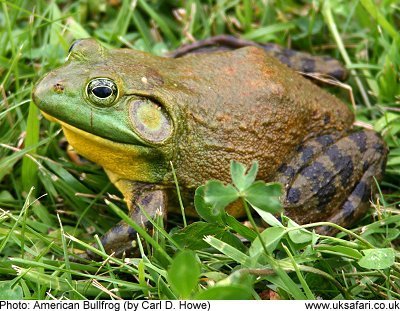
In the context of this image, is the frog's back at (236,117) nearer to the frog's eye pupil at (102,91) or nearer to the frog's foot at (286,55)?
the frog's eye pupil at (102,91)

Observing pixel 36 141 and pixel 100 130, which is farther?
pixel 36 141

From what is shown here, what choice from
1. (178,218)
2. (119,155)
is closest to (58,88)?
(119,155)

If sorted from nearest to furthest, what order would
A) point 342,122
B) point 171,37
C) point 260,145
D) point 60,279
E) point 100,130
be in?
point 60,279 → point 100,130 → point 260,145 → point 342,122 → point 171,37

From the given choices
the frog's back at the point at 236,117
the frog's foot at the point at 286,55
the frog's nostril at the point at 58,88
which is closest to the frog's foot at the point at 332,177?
the frog's back at the point at 236,117

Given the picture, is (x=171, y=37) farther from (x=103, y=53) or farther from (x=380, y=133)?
(x=380, y=133)

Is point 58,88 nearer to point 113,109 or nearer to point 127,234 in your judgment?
point 113,109

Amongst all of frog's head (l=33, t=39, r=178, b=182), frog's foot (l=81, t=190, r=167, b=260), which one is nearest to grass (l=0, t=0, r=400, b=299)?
frog's foot (l=81, t=190, r=167, b=260)

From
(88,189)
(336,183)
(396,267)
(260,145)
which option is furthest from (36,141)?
(396,267)
